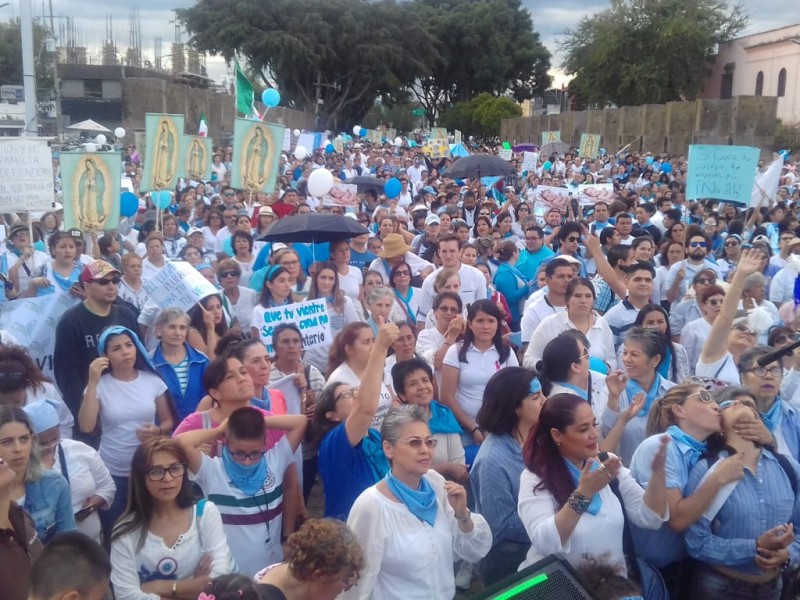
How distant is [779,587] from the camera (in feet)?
10.5

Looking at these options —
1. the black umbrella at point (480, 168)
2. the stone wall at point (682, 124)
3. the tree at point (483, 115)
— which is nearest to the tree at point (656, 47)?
the tree at point (483, 115)

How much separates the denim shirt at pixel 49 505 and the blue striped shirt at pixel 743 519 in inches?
97.8

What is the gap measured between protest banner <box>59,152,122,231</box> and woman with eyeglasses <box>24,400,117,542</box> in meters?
4.67

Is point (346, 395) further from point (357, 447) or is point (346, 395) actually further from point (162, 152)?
point (162, 152)

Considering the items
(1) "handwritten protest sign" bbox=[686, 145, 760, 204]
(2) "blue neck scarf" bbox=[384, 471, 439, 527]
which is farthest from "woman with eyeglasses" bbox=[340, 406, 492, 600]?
(1) "handwritten protest sign" bbox=[686, 145, 760, 204]

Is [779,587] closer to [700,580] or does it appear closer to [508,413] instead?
[700,580]

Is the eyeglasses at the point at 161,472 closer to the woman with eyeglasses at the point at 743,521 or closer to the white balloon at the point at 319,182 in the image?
the woman with eyeglasses at the point at 743,521

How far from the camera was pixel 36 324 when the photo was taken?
5.36 meters

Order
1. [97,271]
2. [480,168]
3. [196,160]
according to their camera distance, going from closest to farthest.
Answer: [97,271]
[196,160]
[480,168]

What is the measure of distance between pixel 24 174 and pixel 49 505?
579 centimetres

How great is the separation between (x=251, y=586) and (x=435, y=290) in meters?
4.04

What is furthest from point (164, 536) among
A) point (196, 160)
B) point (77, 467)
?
point (196, 160)

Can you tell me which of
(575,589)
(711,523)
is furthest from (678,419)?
(575,589)

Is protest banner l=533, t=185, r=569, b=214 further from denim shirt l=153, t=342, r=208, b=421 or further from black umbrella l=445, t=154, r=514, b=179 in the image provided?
denim shirt l=153, t=342, r=208, b=421
